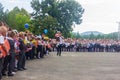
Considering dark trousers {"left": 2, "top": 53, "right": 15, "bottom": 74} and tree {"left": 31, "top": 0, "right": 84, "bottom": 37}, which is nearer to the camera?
dark trousers {"left": 2, "top": 53, "right": 15, "bottom": 74}

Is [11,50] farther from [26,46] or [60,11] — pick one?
[60,11]

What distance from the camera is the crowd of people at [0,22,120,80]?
1339cm

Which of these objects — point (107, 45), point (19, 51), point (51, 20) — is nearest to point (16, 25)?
point (51, 20)

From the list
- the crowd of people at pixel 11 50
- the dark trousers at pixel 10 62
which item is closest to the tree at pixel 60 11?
the crowd of people at pixel 11 50

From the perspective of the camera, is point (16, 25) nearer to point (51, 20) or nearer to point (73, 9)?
point (73, 9)

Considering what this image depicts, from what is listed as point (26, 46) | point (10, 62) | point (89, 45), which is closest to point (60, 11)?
point (89, 45)

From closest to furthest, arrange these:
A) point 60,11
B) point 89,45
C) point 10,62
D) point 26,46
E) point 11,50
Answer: point 11,50 < point 10,62 < point 26,46 < point 89,45 < point 60,11

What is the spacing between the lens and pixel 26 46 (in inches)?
677

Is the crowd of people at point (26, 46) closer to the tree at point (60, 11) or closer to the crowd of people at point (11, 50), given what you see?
the crowd of people at point (11, 50)

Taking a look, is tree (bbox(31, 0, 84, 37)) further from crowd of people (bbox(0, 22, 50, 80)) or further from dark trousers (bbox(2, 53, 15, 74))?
dark trousers (bbox(2, 53, 15, 74))

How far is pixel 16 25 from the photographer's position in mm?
85562

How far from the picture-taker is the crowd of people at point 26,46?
1339 centimetres

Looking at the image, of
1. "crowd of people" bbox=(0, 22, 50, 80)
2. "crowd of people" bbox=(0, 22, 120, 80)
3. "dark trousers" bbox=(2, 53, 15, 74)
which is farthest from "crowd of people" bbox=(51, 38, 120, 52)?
"dark trousers" bbox=(2, 53, 15, 74)

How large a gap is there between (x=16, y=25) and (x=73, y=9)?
68.1ft
